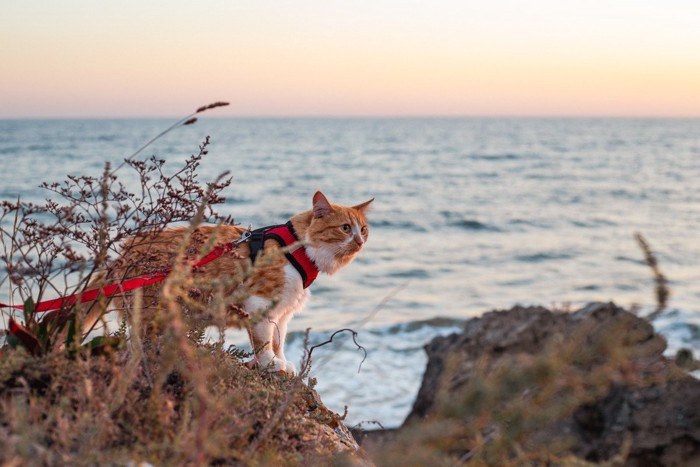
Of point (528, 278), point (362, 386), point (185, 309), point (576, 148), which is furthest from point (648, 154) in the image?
point (185, 309)

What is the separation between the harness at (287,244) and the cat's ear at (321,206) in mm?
199

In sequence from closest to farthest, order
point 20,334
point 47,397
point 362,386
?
point 47,397, point 20,334, point 362,386

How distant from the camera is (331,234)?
4.20m

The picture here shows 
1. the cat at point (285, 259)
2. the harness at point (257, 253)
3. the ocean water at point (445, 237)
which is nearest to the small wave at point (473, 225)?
the ocean water at point (445, 237)

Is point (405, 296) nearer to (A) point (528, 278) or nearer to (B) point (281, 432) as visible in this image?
(A) point (528, 278)

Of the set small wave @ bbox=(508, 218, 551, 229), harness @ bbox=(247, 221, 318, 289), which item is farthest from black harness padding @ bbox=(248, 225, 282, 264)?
small wave @ bbox=(508, 218, 551, 229)

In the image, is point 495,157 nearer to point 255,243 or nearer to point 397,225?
point 397,225

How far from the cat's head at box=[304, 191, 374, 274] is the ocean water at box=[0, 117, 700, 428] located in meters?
0.22

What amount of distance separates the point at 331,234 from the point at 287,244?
0.41 meters

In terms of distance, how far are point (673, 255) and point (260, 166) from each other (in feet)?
80.8

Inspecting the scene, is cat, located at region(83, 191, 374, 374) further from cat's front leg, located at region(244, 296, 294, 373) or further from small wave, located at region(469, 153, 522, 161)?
small wave, located at region(469, 153, 522, 161)

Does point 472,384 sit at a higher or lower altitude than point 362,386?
higher

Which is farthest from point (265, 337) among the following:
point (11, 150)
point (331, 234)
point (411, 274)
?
point (11, 150)

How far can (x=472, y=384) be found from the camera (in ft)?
4.56
